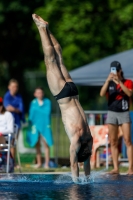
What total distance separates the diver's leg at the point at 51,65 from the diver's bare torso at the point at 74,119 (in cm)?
24

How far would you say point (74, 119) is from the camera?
9922mm

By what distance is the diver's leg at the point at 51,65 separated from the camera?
10.1m

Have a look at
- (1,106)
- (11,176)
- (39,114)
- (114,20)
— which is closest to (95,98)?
(114,20)

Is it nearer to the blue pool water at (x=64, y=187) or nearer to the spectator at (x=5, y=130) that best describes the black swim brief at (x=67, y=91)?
the blue pool water at (x=64, y=187)

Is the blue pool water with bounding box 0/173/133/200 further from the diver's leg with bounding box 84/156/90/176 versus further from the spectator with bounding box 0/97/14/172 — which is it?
the spectator with bounding box 0/97/14/172

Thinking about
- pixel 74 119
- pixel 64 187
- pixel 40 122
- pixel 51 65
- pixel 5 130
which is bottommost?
pixel 64 187

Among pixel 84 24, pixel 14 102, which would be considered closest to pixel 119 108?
pixel 14 102

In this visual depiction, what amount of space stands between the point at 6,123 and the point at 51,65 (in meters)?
3.41

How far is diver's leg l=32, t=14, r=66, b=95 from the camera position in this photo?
10.1m

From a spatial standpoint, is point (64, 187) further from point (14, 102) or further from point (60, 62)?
point (14, 102)

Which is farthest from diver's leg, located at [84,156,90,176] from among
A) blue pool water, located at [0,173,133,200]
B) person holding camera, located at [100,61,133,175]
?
person holding camera, located at [100,61,133,175]

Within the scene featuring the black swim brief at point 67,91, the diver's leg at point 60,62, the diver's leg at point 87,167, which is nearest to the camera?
the black swim brief at point 67,91

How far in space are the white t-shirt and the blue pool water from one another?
1.98 metres

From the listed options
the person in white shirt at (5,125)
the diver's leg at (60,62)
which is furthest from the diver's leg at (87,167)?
the person in white shirt at (5,125)
